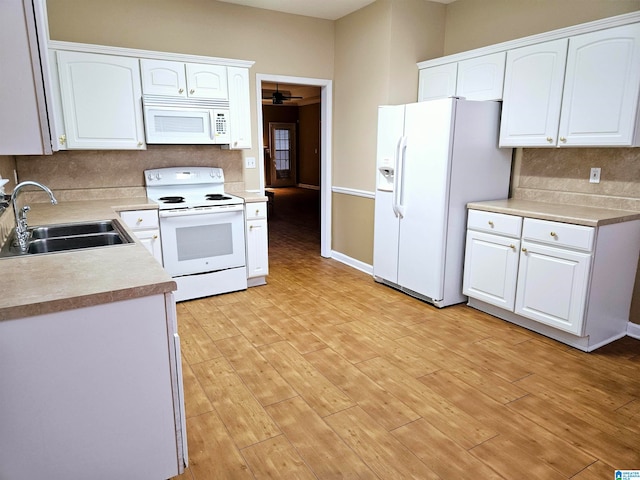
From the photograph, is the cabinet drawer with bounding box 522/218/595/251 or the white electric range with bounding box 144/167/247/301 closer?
the cabinet drawer with bounding box 522/218/595/251

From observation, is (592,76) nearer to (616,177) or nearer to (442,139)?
(616,177)

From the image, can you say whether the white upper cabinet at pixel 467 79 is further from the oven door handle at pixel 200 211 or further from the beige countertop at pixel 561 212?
the oven door handle at pixel 200 211

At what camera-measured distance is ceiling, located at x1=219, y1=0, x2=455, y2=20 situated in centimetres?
412

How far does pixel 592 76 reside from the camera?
9.11 feet

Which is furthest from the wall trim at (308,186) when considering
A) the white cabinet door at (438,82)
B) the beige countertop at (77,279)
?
the beige countertop at (77,279)

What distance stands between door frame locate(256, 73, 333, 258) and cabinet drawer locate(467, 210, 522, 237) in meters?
2.05

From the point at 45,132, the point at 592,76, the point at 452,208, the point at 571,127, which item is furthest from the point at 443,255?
the point at 45,132

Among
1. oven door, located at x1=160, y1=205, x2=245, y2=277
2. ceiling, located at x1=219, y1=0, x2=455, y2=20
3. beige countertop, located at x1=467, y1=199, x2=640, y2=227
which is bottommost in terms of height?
oven door, located at x1=160, y1=205, x2=245, y2=277

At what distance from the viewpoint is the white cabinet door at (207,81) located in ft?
12.1

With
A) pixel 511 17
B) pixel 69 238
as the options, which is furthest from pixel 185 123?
pixel 511 17

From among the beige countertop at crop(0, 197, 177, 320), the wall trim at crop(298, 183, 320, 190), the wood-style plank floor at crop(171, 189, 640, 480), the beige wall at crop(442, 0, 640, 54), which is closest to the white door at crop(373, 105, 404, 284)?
the wood-style plank floor at crop(171, 189, 640, 480)

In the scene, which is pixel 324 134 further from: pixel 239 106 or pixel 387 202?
pixel 387 202

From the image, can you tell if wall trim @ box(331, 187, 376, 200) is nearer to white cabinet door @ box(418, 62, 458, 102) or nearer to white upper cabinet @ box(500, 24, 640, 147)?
white cabinet door @ box(418, 62, 458, 102)

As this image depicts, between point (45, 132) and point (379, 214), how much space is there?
9.98ft
